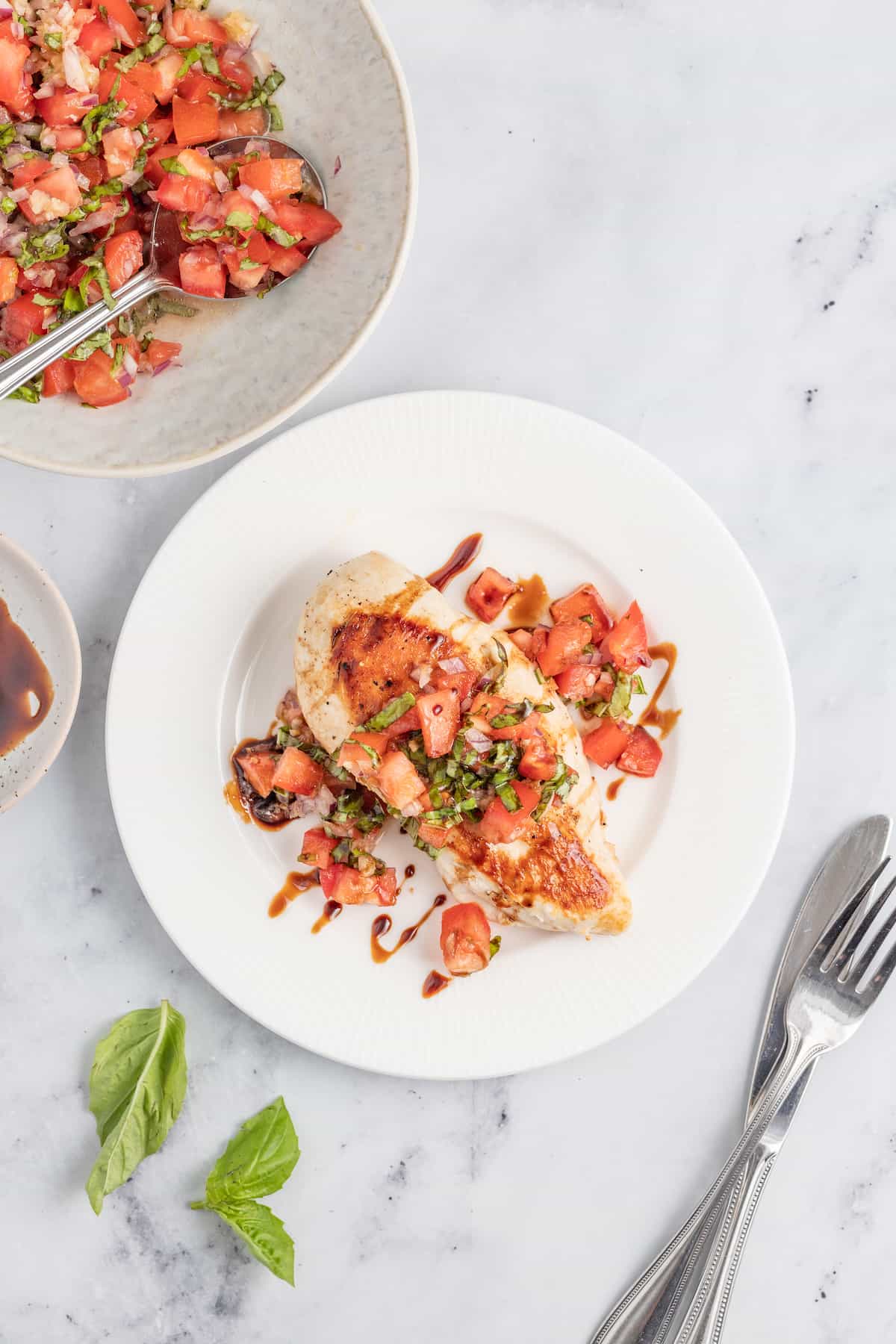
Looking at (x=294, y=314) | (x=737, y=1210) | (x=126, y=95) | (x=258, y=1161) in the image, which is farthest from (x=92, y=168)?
(x=737, y=1210)

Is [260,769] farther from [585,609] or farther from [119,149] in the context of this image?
[119,149]

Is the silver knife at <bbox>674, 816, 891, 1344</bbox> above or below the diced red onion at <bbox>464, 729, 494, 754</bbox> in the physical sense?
below

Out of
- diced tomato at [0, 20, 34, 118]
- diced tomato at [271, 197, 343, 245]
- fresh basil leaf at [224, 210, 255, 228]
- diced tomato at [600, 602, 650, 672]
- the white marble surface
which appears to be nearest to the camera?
diced tomato at [0, 20, 34, 118]

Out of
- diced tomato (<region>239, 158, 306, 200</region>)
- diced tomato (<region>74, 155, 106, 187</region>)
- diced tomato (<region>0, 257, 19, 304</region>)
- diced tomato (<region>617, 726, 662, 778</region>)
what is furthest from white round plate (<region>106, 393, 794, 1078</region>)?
diced tomato (<region>74, 155, 106, 187</region>)

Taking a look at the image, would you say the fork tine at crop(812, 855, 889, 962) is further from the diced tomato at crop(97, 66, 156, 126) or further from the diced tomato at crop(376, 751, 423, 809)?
the diced tomato at crop(97, 66, 156, 126)

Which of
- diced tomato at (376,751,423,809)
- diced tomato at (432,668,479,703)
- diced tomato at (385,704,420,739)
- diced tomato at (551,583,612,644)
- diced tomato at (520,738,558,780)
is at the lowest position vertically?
diced tomato at (376,751,423,809)

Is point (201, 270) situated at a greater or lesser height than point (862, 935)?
greater

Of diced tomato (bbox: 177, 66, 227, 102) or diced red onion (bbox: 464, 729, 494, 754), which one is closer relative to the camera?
diced tomato (bbox: 177, 66, 227, 102)
